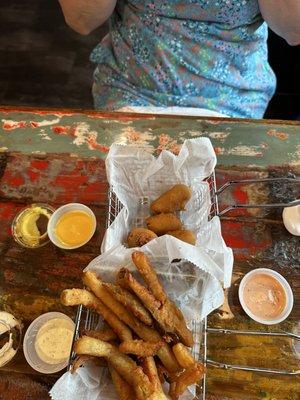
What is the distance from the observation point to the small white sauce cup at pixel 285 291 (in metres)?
1.00

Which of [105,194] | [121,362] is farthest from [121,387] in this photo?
[105,194]

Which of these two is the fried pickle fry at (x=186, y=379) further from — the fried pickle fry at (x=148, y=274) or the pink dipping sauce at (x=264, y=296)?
the pink dipping sauce at (x=264, y=296)

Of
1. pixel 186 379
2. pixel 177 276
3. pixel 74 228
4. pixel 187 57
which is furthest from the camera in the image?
pixel 187 57

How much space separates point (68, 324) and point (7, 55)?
2067 mm

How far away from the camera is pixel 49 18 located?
104 inches

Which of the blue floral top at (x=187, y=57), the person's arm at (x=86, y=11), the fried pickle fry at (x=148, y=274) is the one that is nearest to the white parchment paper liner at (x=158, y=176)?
the fried pickle fry at (x=148, y=274)

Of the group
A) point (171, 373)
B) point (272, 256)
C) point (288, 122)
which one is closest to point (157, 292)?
point (171, 373)

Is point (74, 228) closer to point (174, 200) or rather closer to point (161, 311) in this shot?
point (174, 200)

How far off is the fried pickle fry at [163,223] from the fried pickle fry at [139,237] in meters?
0.03

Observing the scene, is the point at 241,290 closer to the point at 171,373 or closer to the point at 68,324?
the point at 171,373

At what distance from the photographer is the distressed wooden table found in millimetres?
984

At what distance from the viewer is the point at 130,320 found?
87cm

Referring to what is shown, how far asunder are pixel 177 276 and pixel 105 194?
1.27 ft

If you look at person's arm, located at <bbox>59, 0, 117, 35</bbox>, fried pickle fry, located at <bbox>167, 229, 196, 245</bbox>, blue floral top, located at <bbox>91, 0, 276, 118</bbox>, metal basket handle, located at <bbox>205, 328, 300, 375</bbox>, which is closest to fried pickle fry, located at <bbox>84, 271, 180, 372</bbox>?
metal basket handle, located at <bbox>205, 328, 300, 375</bbox>
